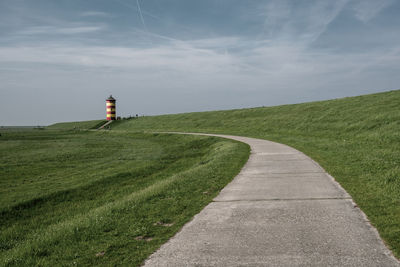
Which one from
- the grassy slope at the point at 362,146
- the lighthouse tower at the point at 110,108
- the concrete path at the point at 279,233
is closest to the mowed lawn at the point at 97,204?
the concrete path at the point at 279,233

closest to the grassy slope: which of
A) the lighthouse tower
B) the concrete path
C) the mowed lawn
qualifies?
the concrete path

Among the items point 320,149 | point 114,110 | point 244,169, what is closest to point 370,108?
point 320,149

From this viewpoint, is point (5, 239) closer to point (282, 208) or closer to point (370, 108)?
point (282, 208)

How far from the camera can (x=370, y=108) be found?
35.2m

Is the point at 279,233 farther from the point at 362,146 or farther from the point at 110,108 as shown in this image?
the point at 110,108

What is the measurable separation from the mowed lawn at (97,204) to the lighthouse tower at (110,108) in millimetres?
57654

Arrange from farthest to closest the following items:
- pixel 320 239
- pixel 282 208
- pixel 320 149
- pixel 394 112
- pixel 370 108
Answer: pixel 370 108
pixel 394 112
pixel 320 149
pixel 282 208
pixel 320 239

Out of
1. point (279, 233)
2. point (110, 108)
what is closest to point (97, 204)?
point (279, 233)

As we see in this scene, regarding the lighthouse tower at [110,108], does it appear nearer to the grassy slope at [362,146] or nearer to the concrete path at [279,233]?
the grassy slope at [362,146]

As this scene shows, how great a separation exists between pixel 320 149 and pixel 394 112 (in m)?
16.8

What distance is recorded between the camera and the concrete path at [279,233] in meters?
4.37

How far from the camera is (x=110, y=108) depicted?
259ft

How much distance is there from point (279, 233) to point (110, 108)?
7796 centimetres

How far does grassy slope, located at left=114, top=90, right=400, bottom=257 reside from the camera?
6875 millimetres
